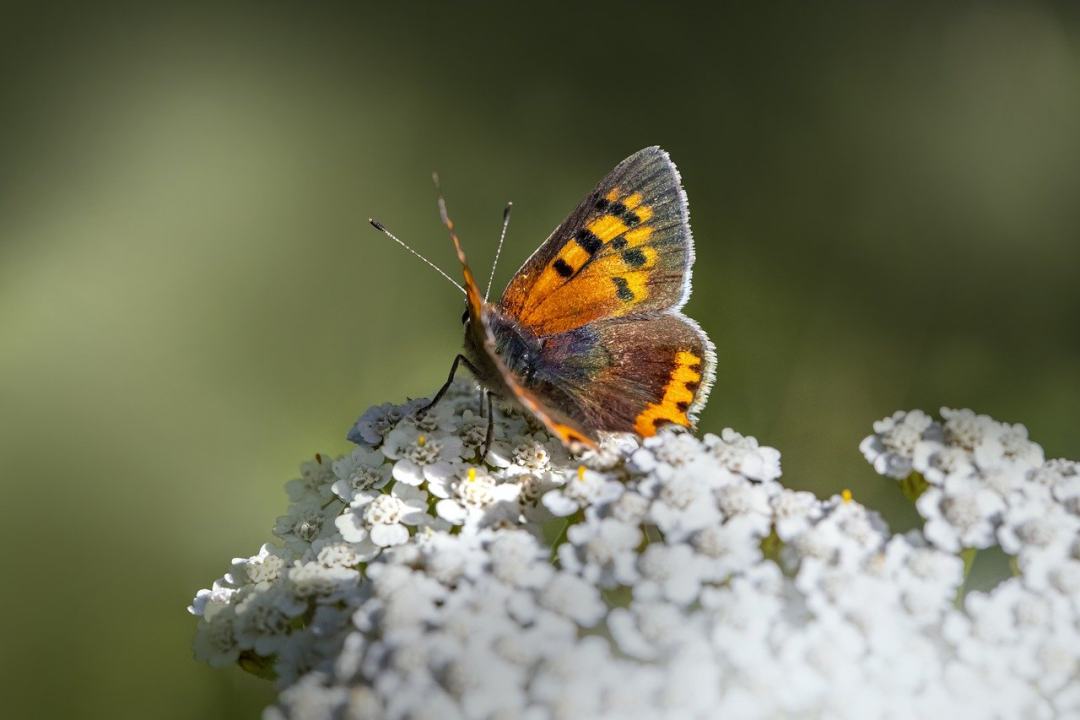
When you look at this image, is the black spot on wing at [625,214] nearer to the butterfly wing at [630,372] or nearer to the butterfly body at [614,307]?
the butterfly body at [614,307]

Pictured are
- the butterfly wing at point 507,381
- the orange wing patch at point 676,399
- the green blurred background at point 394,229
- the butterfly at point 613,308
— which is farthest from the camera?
the green blurred background at point 394,229

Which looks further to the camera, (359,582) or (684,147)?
(684,147)

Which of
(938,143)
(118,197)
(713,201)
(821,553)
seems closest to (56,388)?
(118,197)

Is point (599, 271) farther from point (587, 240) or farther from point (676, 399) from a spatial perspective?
point (676, 399)

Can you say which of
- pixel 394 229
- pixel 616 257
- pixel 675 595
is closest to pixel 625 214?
pixel 616 257

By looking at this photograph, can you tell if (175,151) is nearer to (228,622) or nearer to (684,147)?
(684,147)

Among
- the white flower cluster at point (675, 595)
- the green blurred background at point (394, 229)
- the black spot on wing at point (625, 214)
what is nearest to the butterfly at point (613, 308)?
the black spot on wing at point (625, 214)
